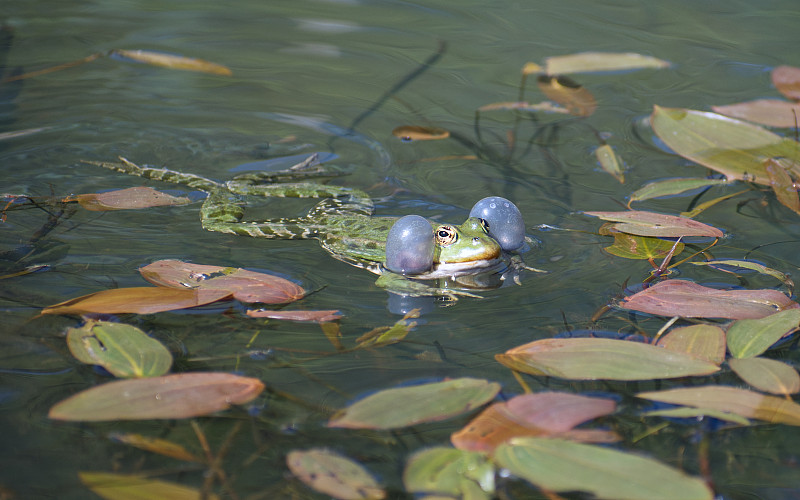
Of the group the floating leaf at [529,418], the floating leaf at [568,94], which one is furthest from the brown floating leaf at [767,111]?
the floating leaf at [529,418]

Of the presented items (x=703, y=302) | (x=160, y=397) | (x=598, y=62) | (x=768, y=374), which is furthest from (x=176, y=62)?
(x=768, y=374)

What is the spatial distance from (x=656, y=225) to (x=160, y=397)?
2.19 m

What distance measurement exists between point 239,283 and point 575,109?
295 centimetres

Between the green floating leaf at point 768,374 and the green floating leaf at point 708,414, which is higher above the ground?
the green floating leaf at point 768,374

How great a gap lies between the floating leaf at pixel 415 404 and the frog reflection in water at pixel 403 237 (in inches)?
30.6

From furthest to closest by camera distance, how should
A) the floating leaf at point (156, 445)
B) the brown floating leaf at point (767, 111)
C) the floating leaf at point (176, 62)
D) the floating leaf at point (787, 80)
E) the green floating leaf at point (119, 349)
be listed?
the floating leaf at point (176, 62), the floating leaf at point (787, 80), the brown floating leaf at point (767, 111), the green floating leaf at point (119, 349), the floating leaf at point (156, 445)

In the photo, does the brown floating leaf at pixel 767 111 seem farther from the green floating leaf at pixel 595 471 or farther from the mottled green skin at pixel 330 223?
the green floating leaf at pixel 595 471

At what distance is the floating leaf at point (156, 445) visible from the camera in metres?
1.81

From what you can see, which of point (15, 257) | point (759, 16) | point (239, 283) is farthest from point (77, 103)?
point (759, 16)

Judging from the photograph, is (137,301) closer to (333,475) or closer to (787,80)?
(333,475)

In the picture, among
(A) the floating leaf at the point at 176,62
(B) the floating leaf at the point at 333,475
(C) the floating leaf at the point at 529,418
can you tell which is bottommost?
(B) the floating leaf at the point at 333,475

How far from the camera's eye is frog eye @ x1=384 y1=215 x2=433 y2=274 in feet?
9.25

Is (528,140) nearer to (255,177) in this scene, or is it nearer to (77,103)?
(255,177)

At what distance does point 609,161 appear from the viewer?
4.01 metres
